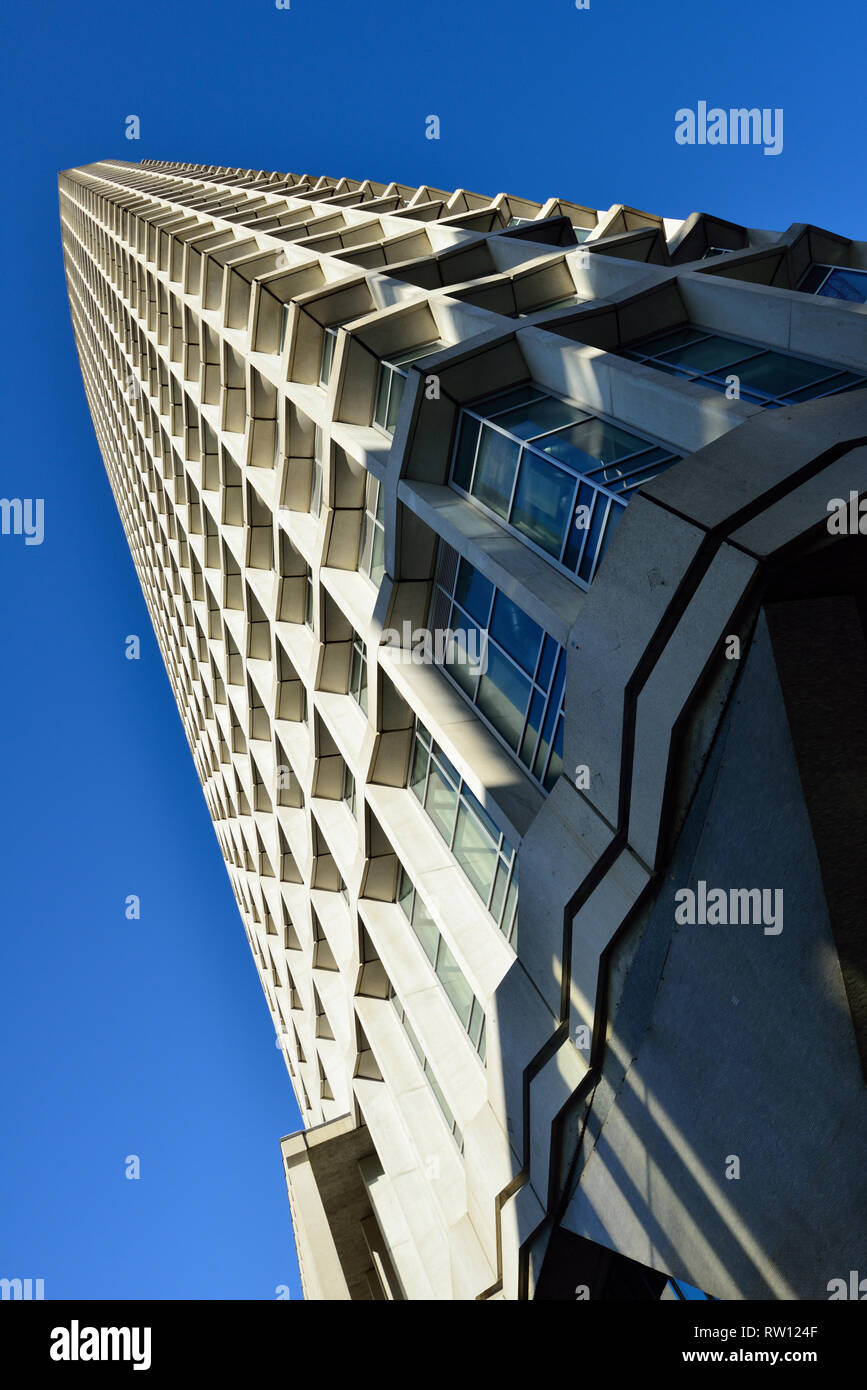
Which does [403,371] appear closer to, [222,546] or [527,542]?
[527,542]

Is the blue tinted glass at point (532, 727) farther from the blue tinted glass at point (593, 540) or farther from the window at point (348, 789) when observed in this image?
the window at point (348, 789)

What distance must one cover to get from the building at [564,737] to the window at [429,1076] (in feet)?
0.34

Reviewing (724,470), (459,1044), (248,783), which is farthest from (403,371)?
(248,783)

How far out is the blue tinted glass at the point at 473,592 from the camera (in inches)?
555

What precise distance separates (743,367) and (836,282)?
949cm

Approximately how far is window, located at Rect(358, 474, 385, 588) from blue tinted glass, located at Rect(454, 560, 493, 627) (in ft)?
13.4

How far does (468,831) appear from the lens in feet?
50.5

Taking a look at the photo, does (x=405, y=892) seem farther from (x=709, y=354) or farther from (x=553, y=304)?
(x=553, y=304)

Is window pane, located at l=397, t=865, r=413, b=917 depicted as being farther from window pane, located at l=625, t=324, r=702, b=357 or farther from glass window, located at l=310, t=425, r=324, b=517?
window pane, located at l=625, t=324, r=702, b=357

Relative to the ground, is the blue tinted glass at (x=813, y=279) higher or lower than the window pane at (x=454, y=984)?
higher

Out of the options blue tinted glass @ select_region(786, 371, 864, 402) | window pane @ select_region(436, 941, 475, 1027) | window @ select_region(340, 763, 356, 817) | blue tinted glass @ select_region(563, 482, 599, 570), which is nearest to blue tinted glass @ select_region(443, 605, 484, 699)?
blue tinted glass @ select_region(563, 482, 599, 570)

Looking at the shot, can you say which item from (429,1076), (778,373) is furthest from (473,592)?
(429,1076)

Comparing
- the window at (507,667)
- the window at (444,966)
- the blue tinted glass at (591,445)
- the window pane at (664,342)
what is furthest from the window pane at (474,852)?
the window pane at (664,342)

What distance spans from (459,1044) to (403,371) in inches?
548
